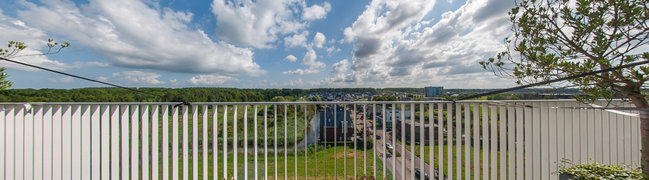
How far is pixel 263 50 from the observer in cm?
479

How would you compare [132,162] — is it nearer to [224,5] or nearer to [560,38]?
[224,5]

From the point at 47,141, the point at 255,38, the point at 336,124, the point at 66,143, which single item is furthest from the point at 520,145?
the point at 255,38

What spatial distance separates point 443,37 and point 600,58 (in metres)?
3.00

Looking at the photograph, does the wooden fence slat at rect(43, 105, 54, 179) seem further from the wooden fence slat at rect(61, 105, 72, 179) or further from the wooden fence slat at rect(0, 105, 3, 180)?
the wooden fence slat at rect(0, 105, 3, 180)

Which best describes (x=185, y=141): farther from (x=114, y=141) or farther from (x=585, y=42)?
(x=585, y=42)

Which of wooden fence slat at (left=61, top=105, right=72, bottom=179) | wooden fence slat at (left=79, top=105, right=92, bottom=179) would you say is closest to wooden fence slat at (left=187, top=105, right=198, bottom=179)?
wooden fence slat at (left=79, top=105, right=92, bottom=179)

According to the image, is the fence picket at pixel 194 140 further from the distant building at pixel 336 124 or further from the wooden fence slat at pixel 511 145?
the wooden fence slat at pixel 511 145

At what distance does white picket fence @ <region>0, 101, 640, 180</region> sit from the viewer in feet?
5.70

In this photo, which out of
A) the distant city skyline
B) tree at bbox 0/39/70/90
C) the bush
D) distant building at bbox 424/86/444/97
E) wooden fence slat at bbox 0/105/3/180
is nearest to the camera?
the bush

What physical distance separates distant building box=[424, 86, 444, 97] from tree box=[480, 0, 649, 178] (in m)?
0.57

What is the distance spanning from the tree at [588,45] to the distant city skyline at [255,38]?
35cm

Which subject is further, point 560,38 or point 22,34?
point 22,34

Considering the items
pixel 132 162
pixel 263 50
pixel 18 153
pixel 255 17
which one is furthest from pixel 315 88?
pixel 18 153

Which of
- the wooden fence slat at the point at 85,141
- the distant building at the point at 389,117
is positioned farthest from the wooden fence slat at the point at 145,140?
the distant building at the point at 389,117
